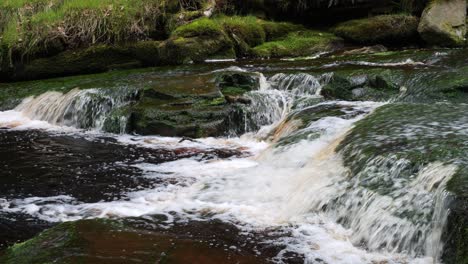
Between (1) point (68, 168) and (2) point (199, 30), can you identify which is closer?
(1) point (68, 168)

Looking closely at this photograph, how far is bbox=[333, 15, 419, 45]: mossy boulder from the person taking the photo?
12.7m

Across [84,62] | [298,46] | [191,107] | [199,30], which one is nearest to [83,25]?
[84,62]

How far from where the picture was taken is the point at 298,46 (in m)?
13.0

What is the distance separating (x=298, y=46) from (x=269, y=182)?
8.14m

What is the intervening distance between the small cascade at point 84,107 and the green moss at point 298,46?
15.3 feet

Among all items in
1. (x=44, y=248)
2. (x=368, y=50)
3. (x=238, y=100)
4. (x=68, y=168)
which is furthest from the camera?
(x=368, y=50)

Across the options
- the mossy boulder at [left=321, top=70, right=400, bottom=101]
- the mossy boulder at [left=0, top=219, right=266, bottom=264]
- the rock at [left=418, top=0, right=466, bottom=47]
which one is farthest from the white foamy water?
the rock at [left=418, top=0, right=466, bottom=47]

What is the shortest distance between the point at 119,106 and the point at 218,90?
1922 mm

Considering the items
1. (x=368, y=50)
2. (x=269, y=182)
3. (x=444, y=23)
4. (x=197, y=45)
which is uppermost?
(x=444, y=23)

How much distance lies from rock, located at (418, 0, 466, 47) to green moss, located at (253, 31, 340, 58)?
2281 millimetres

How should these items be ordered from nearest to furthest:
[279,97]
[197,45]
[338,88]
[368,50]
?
[338,88] → [279,97] → [368,50] → [197,45]

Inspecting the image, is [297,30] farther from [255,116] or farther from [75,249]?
[75,249]

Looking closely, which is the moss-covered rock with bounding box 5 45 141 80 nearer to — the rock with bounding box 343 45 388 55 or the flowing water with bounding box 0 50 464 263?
the flowing water with bounding box 0 50 464 263

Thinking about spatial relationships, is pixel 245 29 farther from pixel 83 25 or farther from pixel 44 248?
pixel 44 248
